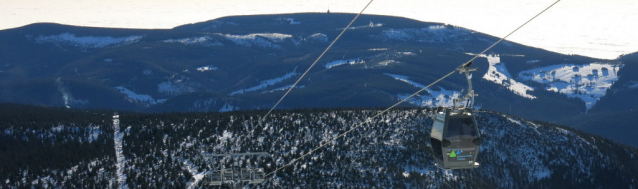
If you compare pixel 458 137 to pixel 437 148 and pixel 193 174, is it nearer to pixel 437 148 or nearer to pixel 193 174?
pixel 437 148

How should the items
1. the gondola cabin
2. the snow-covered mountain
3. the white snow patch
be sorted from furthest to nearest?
the snow-covered mountain < the white snow patch < the gondola cabin

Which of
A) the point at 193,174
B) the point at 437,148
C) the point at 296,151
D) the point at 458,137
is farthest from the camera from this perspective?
the point at 296,151

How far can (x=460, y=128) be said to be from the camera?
71062 mm

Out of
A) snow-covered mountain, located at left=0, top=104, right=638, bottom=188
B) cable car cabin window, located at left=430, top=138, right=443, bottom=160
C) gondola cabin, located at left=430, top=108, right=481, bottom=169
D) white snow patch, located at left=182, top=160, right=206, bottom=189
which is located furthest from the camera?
snow-covered mountain, located at left=0, top=104, right=638, bottom=188

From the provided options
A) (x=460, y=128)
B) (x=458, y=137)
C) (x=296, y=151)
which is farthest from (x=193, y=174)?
(x=460, y=128)

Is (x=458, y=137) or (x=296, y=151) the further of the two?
(x=296, y=151)

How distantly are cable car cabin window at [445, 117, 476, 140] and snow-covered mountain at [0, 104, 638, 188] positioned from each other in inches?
2435

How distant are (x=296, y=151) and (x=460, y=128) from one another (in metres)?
78.7

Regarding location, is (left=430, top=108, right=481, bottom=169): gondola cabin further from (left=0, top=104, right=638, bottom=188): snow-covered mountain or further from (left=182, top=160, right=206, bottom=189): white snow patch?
(left=0, top=104, right=638, bottom=188): snow-covered mountain

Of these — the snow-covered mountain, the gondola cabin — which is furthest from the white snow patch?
the gondola cabin

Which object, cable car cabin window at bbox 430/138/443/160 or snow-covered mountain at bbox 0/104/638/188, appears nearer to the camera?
cable car cabin window at bbox 430/138/443/160

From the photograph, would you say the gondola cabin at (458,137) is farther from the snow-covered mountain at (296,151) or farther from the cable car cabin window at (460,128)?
the snow-covered mountain at (296,151)

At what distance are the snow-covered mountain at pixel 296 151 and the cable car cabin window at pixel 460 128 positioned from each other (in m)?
61.8

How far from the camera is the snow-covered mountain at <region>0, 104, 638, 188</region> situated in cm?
13412
